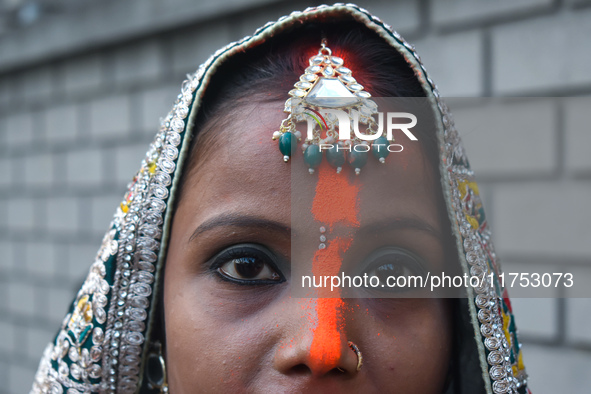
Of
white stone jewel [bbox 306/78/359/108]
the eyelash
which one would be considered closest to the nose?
the eyelash

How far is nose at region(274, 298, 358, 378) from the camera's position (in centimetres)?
95

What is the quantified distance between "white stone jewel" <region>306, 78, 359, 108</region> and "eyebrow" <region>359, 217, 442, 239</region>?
263 millimetres

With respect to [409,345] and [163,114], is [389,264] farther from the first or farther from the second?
[163,114]

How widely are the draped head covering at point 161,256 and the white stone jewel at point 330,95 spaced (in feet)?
0.64

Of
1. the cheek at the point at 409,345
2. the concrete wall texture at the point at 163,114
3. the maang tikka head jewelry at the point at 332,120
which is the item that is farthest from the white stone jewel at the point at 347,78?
the concrete wall texture at the point at 163,114

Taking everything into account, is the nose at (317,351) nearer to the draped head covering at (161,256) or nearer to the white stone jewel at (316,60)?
the draped head covering at (161,256)

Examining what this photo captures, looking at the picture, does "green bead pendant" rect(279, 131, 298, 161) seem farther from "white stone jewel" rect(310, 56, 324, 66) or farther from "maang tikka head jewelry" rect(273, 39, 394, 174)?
"white stone jewel" rect(310, 56, 324, 66)

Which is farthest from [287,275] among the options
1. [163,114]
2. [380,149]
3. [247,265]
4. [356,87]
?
[163,114]

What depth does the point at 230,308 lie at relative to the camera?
3.49 ft

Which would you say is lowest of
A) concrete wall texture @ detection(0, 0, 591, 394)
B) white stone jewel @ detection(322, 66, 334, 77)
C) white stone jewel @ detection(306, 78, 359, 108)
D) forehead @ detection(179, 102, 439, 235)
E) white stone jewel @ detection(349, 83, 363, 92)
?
forehead @ detection(179, 102, 439, 235)

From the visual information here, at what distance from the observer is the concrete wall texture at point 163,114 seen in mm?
2135

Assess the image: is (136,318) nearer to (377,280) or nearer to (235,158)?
(235,158)

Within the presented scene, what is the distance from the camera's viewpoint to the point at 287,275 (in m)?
1.07

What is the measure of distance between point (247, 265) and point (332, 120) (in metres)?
0.36
